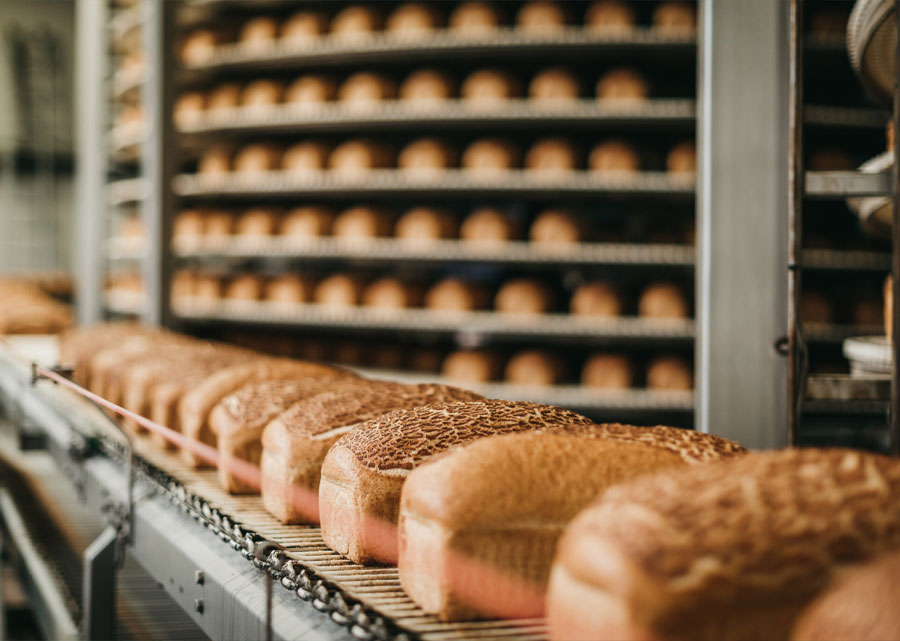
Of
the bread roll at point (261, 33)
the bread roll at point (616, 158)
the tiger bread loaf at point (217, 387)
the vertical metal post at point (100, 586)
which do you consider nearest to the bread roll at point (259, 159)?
Result: the bread roll at point (261, 33)

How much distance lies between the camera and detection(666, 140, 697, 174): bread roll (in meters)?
3.18

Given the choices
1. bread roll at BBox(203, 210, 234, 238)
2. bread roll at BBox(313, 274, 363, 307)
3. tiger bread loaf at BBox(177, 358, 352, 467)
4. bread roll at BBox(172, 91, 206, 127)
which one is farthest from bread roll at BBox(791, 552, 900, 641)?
bread roll at BBox(172, 91, 206, 127)

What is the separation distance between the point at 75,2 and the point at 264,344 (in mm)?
5744

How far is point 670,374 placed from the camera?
10.5 feet

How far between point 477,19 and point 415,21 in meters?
0.27

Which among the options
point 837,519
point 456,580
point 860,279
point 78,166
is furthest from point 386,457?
point 78,166

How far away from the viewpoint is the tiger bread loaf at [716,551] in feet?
1.60

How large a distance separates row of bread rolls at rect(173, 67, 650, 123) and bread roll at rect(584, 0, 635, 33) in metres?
0.16

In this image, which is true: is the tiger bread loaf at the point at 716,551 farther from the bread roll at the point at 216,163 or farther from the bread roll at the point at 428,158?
the bread roll at the point at 216,163

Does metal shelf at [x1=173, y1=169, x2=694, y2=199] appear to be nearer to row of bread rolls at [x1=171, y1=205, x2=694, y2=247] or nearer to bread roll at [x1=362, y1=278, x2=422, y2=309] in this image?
row of bread rolls at [x1=171, y1=205, x2=694, y2=247]

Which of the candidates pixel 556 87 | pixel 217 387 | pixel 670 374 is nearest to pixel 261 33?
pixel 556 87

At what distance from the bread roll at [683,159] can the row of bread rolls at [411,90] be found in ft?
0.83

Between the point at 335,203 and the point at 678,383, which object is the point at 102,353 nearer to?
the point at 678,383

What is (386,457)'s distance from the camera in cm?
80
